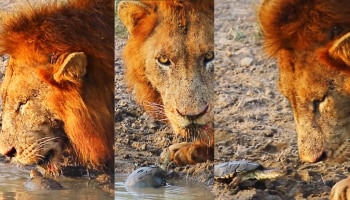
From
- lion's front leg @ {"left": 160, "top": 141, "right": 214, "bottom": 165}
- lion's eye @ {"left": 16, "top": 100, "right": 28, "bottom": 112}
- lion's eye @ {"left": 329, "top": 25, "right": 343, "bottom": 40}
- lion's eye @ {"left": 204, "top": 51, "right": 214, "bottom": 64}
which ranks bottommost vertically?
lion's front leg @ {"left": 160, "top": 141, "right": 214, "bottom": 165}

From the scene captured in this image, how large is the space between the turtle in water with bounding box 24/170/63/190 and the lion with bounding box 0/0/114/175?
14 centimetres

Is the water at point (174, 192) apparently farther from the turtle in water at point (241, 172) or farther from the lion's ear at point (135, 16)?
the lion's ear at point (135, 16)

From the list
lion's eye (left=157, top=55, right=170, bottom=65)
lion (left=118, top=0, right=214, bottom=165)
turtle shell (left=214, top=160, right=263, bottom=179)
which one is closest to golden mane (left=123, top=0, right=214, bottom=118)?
lion (left=118, top=0, right=214, bottom=165)

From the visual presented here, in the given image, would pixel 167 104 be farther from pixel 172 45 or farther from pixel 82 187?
pixel 82 187

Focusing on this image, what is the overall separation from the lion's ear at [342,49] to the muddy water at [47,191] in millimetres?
1826

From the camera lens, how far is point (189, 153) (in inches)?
212

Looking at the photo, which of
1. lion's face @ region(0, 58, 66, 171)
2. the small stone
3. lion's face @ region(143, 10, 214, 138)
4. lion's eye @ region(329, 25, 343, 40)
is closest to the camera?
lion's eye @ region(329, 25, 343, 40)

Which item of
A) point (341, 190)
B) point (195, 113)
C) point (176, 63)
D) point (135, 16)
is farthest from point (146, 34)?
point (341, 190)

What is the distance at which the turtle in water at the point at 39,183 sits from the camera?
552cm

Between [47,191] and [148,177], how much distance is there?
72 cm

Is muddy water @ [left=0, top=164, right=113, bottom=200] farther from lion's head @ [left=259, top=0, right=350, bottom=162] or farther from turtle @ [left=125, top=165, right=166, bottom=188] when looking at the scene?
lion's head @ [left=259, top=0, right=350, bottom=162]

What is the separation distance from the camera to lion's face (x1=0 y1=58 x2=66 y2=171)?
5.45 m

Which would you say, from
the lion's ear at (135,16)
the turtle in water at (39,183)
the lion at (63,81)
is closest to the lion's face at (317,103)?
the lion's ear at (135,16)

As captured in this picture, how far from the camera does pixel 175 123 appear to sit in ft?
17.7
